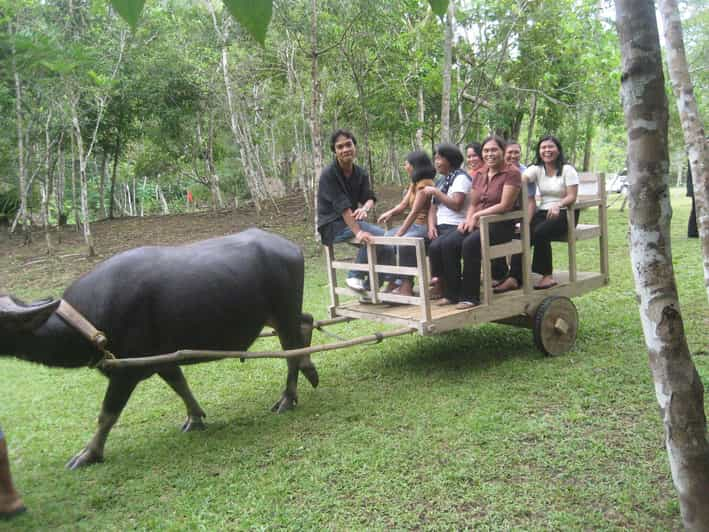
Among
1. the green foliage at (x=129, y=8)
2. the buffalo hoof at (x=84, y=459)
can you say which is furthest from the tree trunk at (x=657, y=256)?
the buffalo hoof at (x=84, y=459)

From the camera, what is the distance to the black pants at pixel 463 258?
462cm

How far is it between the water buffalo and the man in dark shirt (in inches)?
20.9

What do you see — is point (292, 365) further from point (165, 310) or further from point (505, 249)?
point (505, 249)

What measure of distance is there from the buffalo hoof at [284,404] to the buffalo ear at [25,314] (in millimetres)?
1716

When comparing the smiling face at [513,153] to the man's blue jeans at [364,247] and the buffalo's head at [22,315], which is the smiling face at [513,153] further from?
the buffalo's head at [22,315]

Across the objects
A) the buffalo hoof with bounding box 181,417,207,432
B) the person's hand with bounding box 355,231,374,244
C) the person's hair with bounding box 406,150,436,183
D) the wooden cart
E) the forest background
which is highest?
the forest background

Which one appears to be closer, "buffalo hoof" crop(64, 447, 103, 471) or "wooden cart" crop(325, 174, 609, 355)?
"buffalo hoof" crop(64, 447, 103, 471)

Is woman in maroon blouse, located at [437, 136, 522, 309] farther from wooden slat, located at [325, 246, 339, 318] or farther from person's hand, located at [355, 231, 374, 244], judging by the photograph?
wooden slat, located at [325, 246, 339, 318]

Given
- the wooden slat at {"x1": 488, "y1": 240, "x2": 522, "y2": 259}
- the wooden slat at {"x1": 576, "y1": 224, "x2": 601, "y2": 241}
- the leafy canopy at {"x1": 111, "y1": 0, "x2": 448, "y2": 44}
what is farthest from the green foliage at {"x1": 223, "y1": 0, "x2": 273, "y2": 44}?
the wooden slat at {"x1": 576, "y1": 224, "x2": 601, "y2": 241}

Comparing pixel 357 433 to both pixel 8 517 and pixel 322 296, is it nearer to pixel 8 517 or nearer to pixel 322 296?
pixel 8 517

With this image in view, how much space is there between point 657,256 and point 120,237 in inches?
504

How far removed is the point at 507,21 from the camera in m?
10.5

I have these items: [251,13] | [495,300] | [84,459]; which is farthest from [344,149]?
[251,13]

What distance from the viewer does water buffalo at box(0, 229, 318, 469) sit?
352 centimetres
